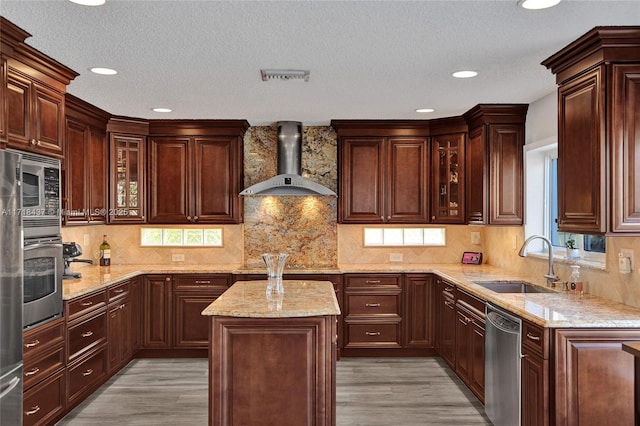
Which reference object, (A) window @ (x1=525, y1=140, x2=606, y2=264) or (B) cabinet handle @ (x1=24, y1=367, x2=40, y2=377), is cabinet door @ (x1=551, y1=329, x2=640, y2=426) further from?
(B) cabinet handle @ (x1=24, y1=367, x2=40, y2=377)

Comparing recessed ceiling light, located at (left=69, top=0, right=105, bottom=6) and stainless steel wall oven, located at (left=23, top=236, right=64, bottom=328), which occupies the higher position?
recessed ceiling light, located at (left=69, top=0, right=105, bottom=6)

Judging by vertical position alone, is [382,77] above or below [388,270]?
above

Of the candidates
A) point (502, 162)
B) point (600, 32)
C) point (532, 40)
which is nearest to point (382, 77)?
point (532, 40)

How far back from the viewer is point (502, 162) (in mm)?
4812

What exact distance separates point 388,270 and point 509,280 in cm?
132

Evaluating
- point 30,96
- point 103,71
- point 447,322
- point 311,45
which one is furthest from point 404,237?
point 30,96

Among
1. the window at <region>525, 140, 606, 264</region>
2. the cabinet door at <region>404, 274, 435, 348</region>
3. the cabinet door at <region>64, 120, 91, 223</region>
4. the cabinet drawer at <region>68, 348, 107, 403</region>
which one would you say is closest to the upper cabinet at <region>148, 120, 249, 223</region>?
the cabinet door at <region>64, 120, 91, 223</region>

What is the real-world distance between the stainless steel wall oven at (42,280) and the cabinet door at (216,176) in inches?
84.2

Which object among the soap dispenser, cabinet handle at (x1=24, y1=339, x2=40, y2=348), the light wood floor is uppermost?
the soap dispenser

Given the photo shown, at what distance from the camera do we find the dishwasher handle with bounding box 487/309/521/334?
10.4ft

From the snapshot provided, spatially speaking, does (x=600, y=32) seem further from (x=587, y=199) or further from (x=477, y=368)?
(x=477, y=368)

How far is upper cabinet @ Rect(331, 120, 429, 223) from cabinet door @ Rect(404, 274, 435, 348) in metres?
0.69

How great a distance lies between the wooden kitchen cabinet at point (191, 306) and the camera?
5270 mm

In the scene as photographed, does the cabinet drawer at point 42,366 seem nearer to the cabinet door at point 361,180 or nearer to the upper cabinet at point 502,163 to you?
the cabinet door at point 361,180
